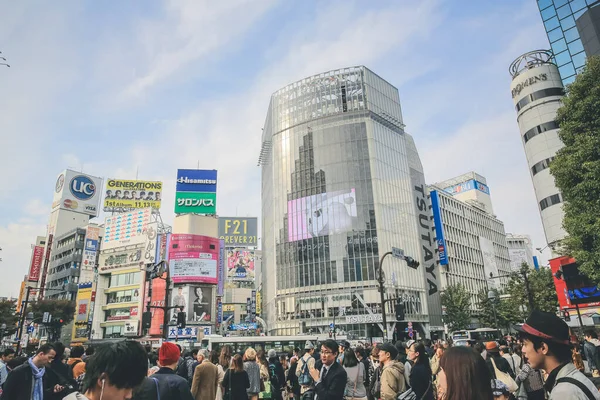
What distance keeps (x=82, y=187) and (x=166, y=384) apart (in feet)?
305

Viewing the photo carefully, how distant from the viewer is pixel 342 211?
57.9 meters

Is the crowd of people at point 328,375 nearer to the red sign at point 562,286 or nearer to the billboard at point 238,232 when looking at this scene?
the red sign at point 562,286

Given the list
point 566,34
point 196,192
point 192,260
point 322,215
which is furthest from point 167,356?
point 196,192

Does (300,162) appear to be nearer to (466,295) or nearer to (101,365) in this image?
(466,295)

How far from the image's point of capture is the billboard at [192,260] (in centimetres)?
5812

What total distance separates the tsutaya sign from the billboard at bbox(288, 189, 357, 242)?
82.0 feet

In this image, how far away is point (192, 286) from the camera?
191 feet

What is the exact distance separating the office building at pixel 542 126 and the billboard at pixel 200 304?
4631cm

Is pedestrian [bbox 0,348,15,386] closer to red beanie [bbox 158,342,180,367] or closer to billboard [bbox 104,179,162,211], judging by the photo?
red beanie [bbox 158,342,180,367]

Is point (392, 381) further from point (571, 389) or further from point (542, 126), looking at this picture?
point (542, 126)

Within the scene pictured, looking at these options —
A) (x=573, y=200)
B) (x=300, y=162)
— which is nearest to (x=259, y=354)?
(x=573, y=200)

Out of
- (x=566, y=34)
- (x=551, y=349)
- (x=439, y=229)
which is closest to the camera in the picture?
(x=551, y=349)

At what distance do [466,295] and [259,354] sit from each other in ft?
193

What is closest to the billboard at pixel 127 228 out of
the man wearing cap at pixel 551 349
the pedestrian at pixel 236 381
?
the pedestrian at pixel 236 381
